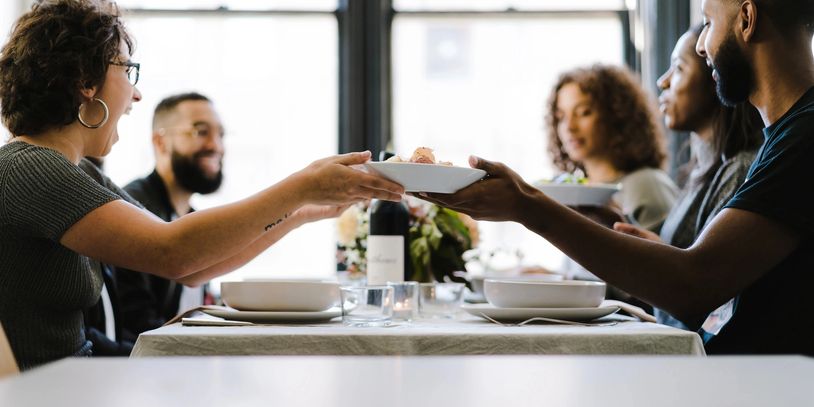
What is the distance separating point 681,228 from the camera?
7.68 ft

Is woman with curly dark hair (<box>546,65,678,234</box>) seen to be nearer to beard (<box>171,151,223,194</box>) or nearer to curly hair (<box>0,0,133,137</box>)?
beard (<box>171,151,223,194</box>)

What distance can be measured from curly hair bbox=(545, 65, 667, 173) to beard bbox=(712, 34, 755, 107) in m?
1.55

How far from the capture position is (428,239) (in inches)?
88.9

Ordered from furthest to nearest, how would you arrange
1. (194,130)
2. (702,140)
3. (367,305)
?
(194,130)
(702,140)
(367,305)

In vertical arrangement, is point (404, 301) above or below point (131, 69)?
below

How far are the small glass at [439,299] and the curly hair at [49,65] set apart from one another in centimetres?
84

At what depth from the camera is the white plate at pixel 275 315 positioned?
154cm

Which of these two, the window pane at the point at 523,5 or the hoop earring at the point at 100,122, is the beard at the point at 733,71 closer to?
the hoop earring at the point at 100,122

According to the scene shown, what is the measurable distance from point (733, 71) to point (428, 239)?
88cm

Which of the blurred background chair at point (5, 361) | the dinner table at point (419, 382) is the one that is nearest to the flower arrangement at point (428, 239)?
the blurred background chair at point (5, 361)

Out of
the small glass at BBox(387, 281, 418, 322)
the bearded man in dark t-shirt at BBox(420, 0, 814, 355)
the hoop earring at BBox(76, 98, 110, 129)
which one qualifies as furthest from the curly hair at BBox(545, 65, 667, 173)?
the hoop earring at BBox(76, 98, 110, 129)

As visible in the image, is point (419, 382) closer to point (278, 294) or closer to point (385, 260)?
point (278, 294)

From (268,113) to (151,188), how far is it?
3.76ft

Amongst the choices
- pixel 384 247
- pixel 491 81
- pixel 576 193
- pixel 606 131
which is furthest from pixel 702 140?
pixel 491 81
